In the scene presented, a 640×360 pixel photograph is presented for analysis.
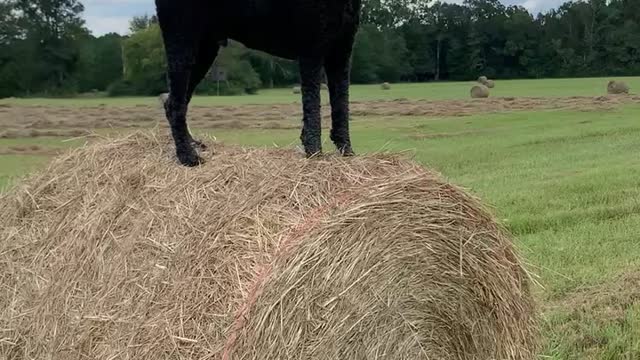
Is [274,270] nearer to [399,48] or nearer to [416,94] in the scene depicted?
[416,94]

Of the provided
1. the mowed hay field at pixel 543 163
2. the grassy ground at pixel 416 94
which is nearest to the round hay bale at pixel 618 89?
the grassy ground at pixel 416 94

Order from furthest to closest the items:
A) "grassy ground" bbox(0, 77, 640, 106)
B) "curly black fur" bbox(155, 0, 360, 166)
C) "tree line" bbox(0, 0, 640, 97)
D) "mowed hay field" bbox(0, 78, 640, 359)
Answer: "tree line" bbox(0, 0, 640, 97), "grassy ground" bbox(0, 77, 640, 106), "mowed hay field" bbox(0, 78, 640, 359), "curly black fur" bbox(155, 0, 360, 166)

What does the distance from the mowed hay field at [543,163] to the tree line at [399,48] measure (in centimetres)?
2799

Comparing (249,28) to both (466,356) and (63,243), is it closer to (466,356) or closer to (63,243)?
(63,243)

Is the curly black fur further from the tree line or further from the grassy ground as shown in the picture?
the tree line

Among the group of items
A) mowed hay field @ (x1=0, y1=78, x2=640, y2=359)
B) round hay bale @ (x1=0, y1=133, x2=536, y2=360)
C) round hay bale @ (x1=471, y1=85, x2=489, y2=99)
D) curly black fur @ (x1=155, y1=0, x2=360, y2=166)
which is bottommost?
mowed hay field @ (x1=0, y1=78, x2=640, y2=359)

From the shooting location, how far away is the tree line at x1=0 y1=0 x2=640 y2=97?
56.1 metres

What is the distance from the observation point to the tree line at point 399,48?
56125mm


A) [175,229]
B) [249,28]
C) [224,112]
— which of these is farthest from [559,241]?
[224,112]

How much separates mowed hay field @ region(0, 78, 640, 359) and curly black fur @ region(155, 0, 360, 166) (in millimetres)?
599

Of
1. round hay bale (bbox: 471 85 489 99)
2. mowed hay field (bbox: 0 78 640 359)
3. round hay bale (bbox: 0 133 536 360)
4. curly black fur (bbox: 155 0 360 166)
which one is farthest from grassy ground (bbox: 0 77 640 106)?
round hay bale (bbox: 0 133 536 360)

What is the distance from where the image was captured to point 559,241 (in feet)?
23.0

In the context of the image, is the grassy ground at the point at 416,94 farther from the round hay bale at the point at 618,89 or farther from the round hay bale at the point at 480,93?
the round hay bale at the point at 480,93

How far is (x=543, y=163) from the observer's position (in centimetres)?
1210
